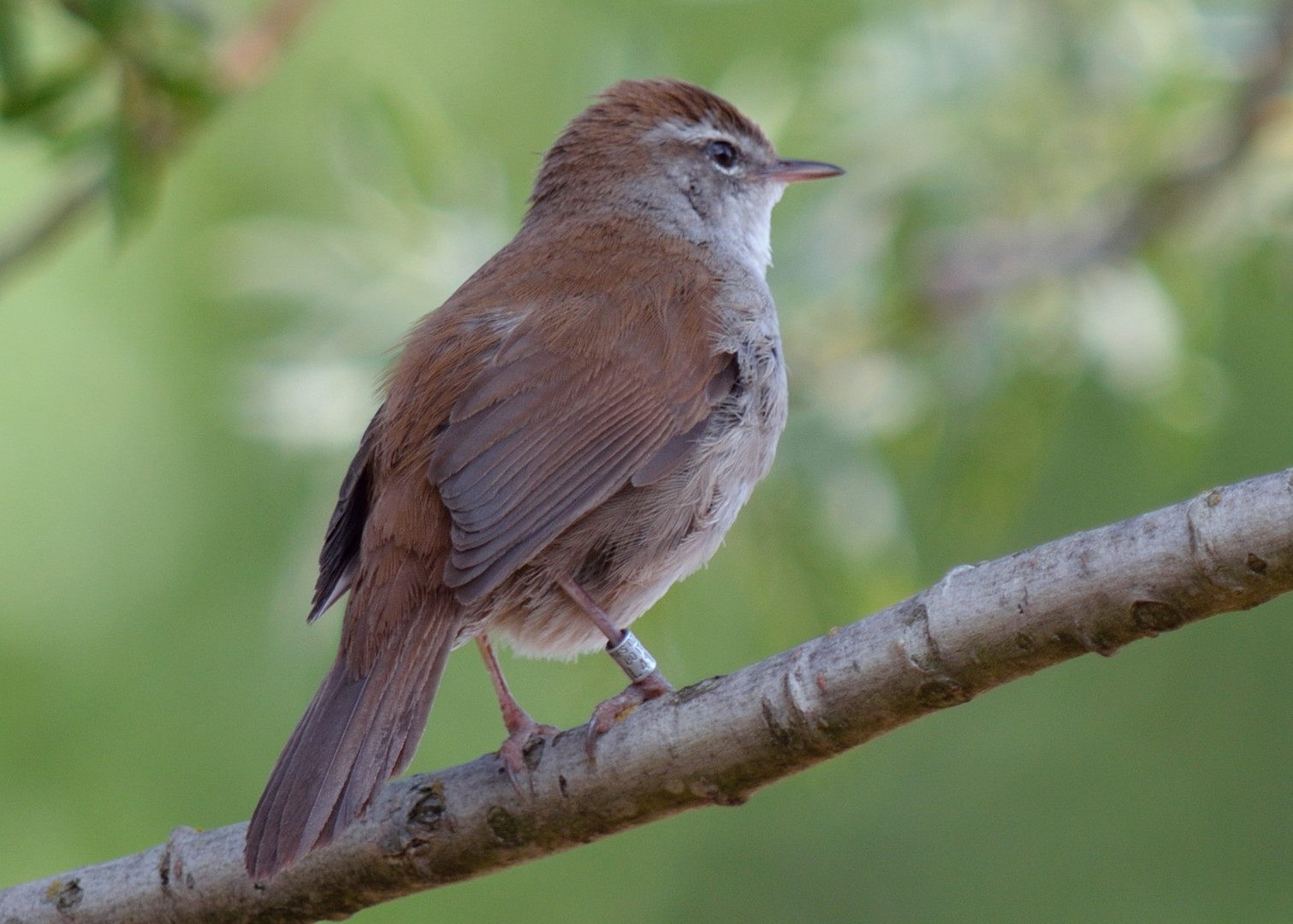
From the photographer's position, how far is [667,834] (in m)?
8.37

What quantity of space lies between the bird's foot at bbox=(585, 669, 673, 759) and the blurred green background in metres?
0.72

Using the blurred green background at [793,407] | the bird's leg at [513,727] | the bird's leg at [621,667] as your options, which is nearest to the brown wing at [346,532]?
the blurred green background at [793,407]

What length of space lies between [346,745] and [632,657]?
0.71 m

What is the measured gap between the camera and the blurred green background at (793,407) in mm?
4449

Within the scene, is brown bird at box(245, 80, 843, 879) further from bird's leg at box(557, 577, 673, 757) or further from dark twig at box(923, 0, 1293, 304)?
dark twig at box(923, 0, 1293, 304)

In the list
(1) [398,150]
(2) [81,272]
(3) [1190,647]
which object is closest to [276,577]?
(1) [398,150]

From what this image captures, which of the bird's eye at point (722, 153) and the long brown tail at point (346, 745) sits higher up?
the bird's eye at point (722, 153)

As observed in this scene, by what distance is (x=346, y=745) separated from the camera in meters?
3.37

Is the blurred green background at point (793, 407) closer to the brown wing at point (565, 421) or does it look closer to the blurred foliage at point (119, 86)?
the blurred foliage at point (119, 86)

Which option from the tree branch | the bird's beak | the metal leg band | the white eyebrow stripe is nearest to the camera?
the tree branch

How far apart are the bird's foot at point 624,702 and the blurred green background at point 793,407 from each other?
0.72 meters

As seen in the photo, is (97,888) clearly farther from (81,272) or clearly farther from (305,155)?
(305,155)

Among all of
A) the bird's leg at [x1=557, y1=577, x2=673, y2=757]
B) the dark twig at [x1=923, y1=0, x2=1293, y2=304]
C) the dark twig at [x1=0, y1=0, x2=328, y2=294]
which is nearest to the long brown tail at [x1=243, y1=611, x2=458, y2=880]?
the bird's leg at [x1=557, y1=577, x2=673, y2=757]

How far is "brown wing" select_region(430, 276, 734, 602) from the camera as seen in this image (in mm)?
3701
